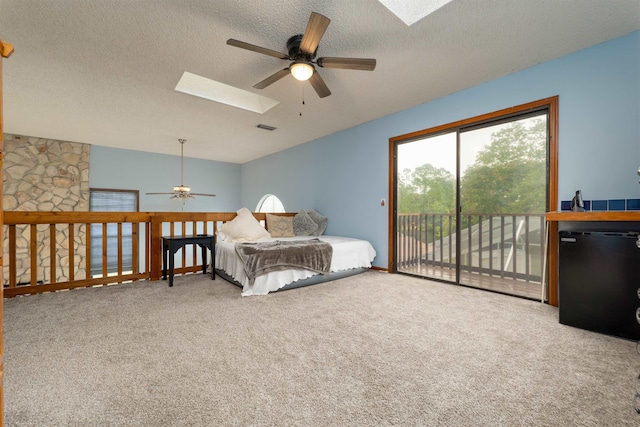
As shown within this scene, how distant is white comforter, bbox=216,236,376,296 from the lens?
298 centimetres

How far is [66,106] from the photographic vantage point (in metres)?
3.88

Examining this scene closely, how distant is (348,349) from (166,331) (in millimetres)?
1326

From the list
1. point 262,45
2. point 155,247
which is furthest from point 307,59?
point 155,247

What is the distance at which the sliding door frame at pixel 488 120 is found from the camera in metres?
2.66

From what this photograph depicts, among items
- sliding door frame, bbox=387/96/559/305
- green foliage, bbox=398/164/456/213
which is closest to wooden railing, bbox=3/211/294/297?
sliding door frame, bbox=387/96/559/305

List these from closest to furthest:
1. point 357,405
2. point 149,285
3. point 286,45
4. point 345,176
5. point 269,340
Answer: point 357,405
point 269,340
point 286,45
point 149,285
point 345,176

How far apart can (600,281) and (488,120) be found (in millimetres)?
1933

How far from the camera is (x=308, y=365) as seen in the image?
1594 mm

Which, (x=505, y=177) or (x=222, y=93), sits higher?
(x=222, y=93)

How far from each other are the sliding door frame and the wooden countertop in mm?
587

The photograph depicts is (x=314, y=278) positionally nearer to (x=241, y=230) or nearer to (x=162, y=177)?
(x=241, y=230)

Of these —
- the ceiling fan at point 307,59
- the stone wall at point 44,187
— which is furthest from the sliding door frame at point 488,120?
the stone wall at point 44,187

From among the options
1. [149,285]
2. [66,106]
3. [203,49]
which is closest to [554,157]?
[203,49]

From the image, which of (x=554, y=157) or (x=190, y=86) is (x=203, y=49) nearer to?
(x=190, y=86)
